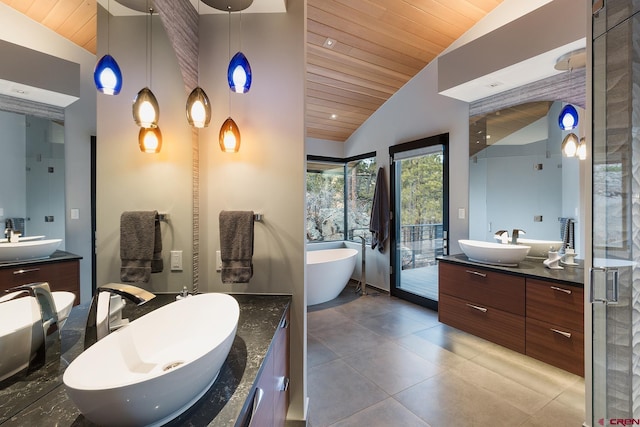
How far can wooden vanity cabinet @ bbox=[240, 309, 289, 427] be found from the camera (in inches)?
36.5

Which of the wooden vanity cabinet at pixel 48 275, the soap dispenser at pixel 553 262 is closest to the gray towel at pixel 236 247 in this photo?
the wooden vanity cabinet at pixel 48 275

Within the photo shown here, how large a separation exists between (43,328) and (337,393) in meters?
1.87

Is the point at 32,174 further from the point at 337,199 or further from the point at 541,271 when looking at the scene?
the point at 337,199

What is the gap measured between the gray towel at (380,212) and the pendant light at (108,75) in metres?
3.69

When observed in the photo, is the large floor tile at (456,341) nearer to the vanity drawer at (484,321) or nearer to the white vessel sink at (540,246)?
the vanity drawer at (484,321)

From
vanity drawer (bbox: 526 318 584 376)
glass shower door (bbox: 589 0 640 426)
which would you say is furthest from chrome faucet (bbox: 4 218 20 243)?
vanity drawer (bbox: 526 318 584 376)

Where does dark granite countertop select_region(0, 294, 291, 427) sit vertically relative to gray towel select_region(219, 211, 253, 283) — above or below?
below

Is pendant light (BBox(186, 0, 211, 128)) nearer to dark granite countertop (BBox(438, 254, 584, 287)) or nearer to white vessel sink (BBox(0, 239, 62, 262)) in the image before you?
white vessel sink (BBox(0, 239, 62, 262))

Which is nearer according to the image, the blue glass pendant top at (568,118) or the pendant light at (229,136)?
the pendant light at (229,136)

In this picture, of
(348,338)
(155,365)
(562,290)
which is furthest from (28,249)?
(562,290)

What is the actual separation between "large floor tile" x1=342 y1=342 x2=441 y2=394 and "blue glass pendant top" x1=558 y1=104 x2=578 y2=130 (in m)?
2.50

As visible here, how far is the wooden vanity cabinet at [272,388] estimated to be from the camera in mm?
928

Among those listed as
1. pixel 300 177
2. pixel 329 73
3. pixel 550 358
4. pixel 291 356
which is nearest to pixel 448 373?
pixel 550 358

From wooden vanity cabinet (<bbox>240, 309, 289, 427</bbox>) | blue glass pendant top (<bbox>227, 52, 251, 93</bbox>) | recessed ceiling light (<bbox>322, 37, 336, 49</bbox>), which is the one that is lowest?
wooden vanity cabinet (<bbox>240, 309, 289, 427</bbox>)
